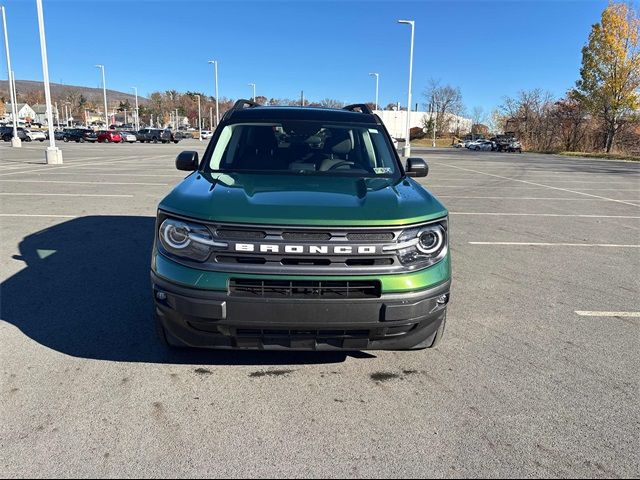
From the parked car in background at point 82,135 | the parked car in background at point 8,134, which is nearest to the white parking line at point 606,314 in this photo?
the parked car in background at point 8,134

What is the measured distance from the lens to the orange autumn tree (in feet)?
146

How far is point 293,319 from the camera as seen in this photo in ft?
9.14

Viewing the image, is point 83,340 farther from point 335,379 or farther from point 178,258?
point 335,379

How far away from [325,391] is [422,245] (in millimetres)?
1126

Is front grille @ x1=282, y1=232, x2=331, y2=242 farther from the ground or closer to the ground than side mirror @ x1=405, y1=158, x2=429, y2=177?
closer to the ground

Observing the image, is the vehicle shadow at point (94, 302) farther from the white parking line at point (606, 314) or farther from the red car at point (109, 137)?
the red car at point (109, 137)

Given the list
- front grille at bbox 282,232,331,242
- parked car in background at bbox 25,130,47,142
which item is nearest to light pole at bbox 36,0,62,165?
front grille at bbox 282,232,331,242

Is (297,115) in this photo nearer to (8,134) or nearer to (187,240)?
(187,240)

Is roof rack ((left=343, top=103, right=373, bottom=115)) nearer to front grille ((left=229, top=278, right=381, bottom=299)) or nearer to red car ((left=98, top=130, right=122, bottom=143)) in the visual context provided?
front grille ((left=229, top=278, right=381, bottom=299))

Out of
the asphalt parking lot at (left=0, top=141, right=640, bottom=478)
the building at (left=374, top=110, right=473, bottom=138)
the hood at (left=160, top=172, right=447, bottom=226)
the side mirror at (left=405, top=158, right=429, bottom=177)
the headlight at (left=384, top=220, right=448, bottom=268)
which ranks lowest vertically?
the asphalt parking lot at (left=0, top=141, right=640, bottom=478)

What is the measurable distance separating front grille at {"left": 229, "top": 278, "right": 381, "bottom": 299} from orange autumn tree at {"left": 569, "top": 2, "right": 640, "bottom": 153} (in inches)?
2036

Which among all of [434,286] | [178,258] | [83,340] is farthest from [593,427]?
[83,340]

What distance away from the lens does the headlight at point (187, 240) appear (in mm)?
2879

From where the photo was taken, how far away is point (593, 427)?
9.21 feet
